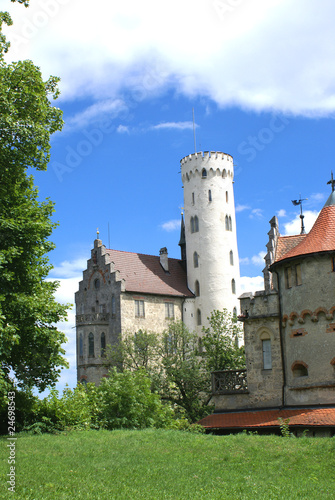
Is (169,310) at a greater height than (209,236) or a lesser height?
lesser

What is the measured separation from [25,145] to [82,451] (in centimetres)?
1129

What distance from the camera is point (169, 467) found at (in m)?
16.4

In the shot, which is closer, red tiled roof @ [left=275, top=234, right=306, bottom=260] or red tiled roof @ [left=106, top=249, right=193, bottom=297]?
red tiled roof @ [left=275, top=234, right=306, bottom=260]

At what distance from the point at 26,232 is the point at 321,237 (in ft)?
44.1

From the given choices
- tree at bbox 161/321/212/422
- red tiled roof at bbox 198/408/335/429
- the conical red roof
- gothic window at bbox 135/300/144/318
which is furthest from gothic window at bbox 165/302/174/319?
the conical red roof

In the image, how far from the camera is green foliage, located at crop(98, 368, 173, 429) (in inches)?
1070

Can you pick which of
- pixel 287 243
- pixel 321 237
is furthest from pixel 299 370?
pixel 287 243

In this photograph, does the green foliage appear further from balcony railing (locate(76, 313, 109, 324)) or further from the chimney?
the chimney

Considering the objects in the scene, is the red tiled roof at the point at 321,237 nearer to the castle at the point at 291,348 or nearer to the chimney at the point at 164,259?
the castle at the point at 291,348

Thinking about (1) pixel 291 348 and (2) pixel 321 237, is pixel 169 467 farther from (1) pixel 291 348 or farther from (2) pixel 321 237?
(2) pixel 321 237

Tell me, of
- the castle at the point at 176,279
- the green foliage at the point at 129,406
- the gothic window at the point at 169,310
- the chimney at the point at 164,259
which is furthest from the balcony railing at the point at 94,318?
the green foliage at the point at 129,406

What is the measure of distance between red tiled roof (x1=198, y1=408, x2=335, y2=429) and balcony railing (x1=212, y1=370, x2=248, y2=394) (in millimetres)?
1245

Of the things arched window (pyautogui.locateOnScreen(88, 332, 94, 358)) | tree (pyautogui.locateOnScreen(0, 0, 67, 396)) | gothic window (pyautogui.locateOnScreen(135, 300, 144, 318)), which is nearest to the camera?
tree (pyautogui.locateOnScreen(0, 0, 67, 396))

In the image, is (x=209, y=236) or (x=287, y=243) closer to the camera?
(x=287, y=243)
